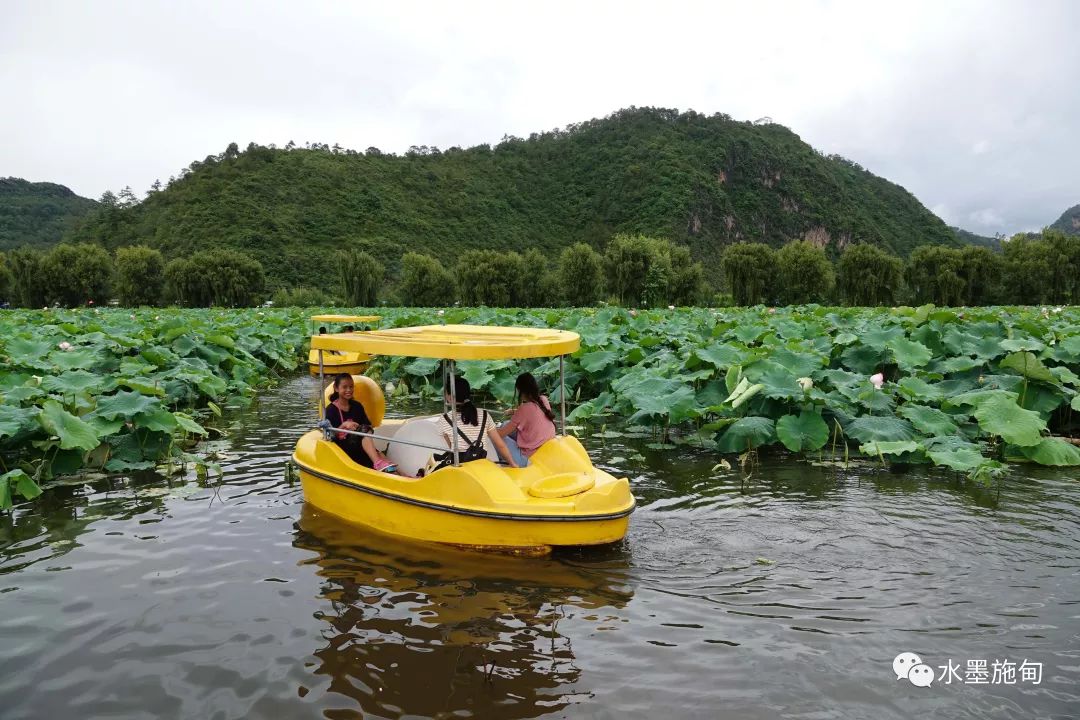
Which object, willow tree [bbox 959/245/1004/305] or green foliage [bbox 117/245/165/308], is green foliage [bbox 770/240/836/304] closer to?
willow tree [bbox 959/245/1004/305]

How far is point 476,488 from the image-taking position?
5.12 meters

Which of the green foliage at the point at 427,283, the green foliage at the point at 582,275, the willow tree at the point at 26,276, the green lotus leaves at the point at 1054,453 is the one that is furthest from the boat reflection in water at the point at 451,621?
the willow tree at the point at 26,276

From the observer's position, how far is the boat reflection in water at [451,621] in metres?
3.50

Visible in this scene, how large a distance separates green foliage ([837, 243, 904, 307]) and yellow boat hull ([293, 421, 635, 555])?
44.5m

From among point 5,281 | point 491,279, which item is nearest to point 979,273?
point 491,279

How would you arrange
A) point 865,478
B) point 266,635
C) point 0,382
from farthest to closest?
point 0,382 → point 865,478 → point 266,635

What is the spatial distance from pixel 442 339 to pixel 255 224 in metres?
59.8

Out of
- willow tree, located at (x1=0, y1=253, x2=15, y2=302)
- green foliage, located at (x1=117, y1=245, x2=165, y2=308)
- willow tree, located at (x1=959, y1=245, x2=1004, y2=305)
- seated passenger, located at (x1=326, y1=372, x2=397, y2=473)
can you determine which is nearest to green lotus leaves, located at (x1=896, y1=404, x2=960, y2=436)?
seated passenger, located at (x1=326, y1=372, x2=397, y2=473)

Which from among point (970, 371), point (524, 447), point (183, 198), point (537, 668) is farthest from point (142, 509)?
point (183, 198)

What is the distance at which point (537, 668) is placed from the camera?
3.73 meters

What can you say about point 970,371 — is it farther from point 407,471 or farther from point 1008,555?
point 407,471

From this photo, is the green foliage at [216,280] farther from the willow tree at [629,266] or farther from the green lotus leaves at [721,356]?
the green lotus leaves at [721,356]

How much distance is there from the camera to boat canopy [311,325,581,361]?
514 centimetres

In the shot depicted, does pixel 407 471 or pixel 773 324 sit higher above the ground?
pixel 773 324
